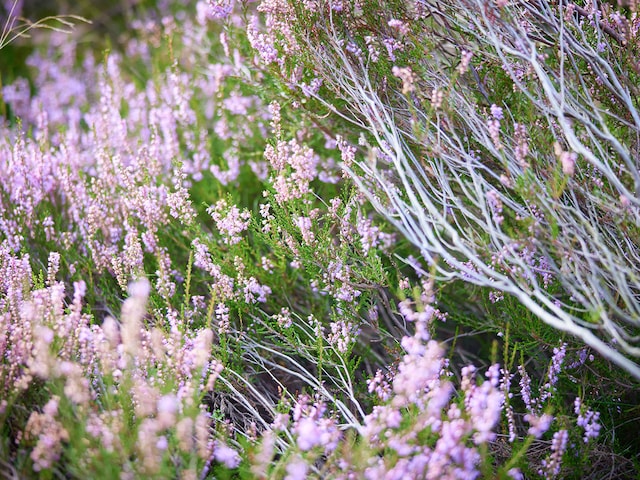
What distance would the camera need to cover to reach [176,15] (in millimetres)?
5113

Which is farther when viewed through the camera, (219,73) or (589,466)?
(219,73)

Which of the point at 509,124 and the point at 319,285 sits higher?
the point at 509,124

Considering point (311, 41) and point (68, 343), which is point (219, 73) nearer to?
point (311, 41)

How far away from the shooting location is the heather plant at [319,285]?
5.36 feet

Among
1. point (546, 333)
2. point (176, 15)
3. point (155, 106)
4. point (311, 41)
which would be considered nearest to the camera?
point (546, 333)

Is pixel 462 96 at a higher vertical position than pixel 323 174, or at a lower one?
higher

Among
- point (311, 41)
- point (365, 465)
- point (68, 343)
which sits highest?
point (311, 41)

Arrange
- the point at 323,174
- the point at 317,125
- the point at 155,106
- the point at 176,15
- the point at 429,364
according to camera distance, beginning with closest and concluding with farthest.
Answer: the point at 429,364 → the point at 317,125 → the point at 323,174 → the point at 155,106 → the point at 176,15

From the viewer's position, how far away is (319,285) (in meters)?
2.36

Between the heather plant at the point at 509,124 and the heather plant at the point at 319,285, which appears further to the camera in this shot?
the heather plant at the point at 509,124

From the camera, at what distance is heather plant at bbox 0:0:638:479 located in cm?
163

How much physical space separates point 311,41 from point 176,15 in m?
3.20

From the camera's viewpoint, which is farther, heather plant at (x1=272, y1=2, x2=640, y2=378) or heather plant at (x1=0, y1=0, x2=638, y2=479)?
heather plant at (x1=272, y1=2, x2=640, y2=378)

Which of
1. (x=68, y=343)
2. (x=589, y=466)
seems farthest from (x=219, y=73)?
(x=589, y=466)
